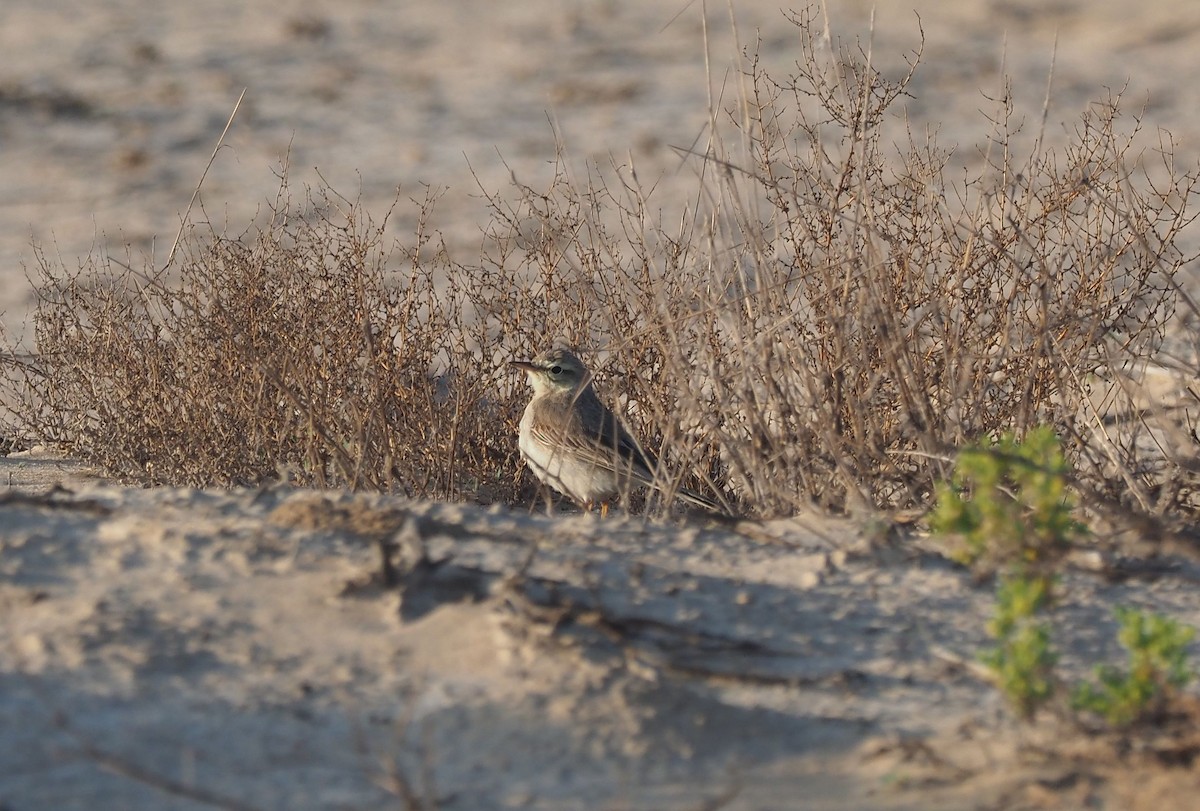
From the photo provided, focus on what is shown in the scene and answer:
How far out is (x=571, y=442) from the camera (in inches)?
242

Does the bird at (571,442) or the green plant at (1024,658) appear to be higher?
the green plant at (1024,658)

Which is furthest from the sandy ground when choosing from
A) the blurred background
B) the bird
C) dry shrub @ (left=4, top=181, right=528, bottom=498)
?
the blurred background

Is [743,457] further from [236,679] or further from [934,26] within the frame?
[934,26]

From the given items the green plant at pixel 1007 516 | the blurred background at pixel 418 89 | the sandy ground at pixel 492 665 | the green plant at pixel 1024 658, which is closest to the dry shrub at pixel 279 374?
the sandy ground at pixel 492 665

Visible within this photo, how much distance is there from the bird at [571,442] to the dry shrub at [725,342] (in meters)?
0.13

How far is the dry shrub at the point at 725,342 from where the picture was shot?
16.3 feet

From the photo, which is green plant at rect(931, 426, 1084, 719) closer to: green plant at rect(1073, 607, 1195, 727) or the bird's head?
green plant at rect(1073, 607, 1195, 727)

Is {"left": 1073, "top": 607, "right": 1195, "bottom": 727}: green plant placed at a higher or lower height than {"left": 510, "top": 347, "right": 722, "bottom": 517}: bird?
higher

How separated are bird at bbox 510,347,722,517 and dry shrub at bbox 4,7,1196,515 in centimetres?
13

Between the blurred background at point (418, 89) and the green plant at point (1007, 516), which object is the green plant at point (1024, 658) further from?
the blurred background at point (418, 89)

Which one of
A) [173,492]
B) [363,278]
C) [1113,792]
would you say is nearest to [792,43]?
[363,278]

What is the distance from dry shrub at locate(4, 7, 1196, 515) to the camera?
4.96 meters

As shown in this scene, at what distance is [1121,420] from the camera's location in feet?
17.2

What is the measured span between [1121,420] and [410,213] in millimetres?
7894
